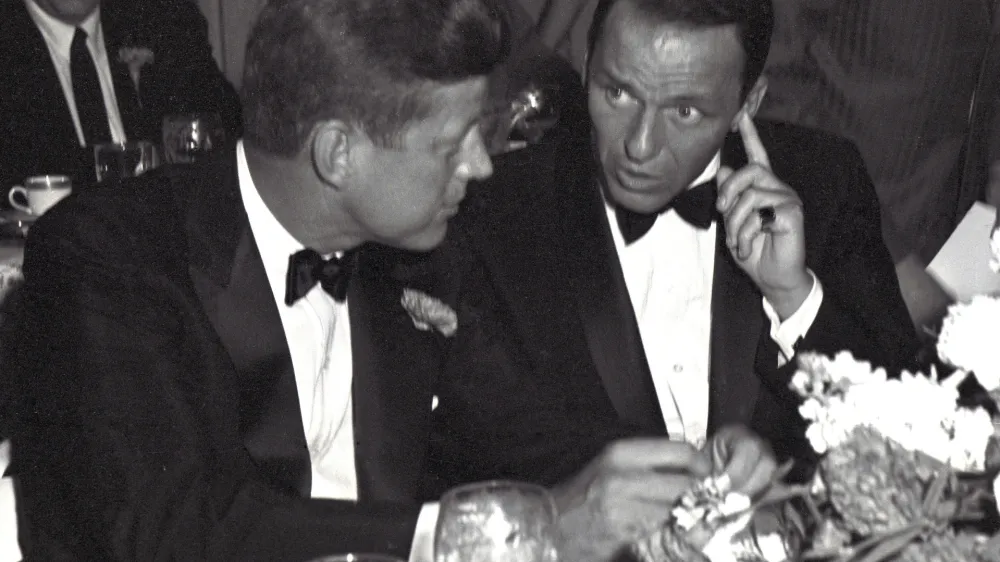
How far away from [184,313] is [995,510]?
1.07 metres

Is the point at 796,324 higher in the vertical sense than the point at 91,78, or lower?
higher

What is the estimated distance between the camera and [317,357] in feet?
6.01

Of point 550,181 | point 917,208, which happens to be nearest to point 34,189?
point 550,181

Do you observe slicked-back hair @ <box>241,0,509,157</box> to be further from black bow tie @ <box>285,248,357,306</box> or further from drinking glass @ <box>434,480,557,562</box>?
drinking glass @ <box>434,480,557,562</box>

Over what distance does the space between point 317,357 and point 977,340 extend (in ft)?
3.80

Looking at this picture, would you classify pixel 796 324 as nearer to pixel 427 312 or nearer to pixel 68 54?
pixel 427 312

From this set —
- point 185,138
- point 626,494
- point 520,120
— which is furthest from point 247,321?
point 520,120

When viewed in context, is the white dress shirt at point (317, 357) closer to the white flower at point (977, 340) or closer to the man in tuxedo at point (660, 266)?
the man in tuxedo at point (660, 266)

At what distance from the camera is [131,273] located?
1.54 metres

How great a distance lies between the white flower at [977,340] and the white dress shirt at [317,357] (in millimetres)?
1056

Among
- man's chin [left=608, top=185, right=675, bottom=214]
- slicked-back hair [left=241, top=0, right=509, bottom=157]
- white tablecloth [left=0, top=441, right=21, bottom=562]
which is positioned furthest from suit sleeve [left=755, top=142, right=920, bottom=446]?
white tablecloth [left=0, top=441, right=21, bottom=562]

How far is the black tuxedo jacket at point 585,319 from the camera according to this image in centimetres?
190

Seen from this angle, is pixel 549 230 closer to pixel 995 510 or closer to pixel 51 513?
pixel 51 513

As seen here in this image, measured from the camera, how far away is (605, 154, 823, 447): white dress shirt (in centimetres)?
213
